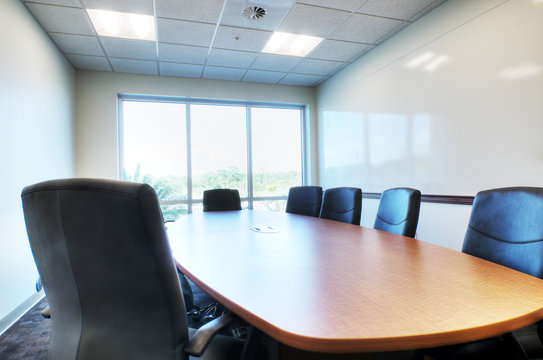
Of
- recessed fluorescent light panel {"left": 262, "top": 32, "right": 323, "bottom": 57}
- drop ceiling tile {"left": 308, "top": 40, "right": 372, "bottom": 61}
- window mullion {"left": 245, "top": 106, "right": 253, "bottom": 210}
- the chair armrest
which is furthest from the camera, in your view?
window mullion {"left": 245, "top": 106, "right": 253, "bottom": 210}

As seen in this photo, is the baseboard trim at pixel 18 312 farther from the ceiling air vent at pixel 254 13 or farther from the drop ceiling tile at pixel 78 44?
the ceiling air vent at pixel 254 13

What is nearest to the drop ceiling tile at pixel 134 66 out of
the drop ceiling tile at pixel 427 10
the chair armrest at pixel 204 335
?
the drop ceiling tile at pixel 427 10

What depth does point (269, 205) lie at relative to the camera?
5539 millimetres

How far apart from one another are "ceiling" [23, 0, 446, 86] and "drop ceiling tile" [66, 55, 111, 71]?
13 mm

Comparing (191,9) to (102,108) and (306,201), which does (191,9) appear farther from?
(102,108)

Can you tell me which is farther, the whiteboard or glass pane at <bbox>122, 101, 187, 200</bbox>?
glass pane at <bbox>122, 101, 187, 200</bbox>

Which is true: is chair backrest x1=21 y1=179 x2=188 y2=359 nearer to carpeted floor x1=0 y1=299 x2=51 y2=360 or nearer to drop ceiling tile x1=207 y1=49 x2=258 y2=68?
carpeted floor x1=0 y1=299 x2=51 y2=360

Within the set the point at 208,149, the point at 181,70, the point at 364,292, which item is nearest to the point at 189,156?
the point at 208,149

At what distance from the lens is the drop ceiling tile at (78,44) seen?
3.53 metres

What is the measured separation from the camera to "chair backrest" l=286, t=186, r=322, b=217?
3.31m

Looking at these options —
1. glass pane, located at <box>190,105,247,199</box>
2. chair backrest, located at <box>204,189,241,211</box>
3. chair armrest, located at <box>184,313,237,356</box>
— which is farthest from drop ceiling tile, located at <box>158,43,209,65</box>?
chair armrest, located at <box>184,313,237,356</box>

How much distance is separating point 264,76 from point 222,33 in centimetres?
157

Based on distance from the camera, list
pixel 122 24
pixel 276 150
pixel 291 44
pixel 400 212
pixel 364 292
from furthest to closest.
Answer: pixel 276 150 → pixel 291 44 → pixel 122 24 → pixel 400 212 → pixel 364 292

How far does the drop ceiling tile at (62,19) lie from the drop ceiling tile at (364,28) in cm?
279
